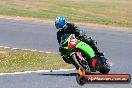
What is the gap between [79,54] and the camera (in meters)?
10.5

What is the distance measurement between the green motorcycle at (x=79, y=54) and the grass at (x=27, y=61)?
352 inches

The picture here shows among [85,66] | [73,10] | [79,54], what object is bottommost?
[73,10]

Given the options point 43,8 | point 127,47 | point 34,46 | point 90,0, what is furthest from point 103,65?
point 90,0

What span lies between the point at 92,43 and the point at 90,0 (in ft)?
165

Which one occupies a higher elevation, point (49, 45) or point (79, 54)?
point (79, 54)

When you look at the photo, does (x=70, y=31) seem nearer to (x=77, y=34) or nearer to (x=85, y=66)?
(x=77, y=34)

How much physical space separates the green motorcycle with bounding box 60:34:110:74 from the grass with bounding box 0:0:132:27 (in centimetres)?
2974

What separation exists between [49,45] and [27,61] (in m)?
6.53

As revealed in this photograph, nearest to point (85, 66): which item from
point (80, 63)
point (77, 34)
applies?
point (80, 63)

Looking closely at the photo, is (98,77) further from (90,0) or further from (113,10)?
(90,0)

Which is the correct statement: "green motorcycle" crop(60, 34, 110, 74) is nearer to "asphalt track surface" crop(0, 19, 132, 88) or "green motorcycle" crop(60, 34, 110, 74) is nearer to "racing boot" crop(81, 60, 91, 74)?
"racing boot" crop(81, 60, 91, 74)

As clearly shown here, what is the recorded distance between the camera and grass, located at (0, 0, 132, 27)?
139ft

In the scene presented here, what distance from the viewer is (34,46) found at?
26.9 meters

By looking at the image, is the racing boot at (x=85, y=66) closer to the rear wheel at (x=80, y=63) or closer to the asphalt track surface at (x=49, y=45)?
the rear wheel at (x=80, y=63)
